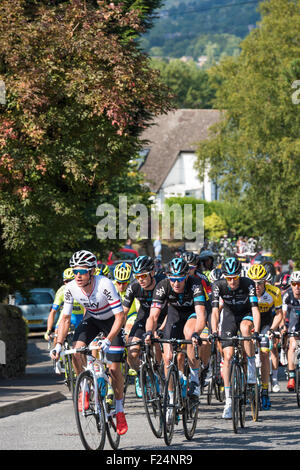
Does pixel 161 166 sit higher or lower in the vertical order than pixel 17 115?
higher

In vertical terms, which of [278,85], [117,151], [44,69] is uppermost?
[278,85]

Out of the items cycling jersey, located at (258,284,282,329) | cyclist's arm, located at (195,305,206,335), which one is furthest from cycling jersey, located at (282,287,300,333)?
cyclist's arm, located at (195,305,206,335)

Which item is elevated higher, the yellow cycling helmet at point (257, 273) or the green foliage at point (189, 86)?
the green foliage at point (189, 86)

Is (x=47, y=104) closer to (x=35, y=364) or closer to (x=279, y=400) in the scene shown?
(x=279, y=400)

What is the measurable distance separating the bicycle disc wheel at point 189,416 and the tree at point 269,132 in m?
29.5

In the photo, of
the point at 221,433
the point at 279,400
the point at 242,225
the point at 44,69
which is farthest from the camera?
the point at 242,225

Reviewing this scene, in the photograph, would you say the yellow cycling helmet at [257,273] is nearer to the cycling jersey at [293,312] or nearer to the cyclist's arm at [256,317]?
the cycling jersey at [293,312]

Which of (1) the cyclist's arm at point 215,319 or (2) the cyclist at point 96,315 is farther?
(1) the cyclist's arm at point 215,319

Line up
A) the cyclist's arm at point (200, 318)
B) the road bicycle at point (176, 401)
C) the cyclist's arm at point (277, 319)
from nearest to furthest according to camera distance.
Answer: the road bicycle at point (176, 401), the cyclist's arm at point (200, 318), the cyclist's arm at point (277, 319)

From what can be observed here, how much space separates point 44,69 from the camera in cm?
1652

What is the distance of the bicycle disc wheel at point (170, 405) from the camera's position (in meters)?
9.88

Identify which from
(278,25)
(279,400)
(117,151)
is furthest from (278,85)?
(279,400)

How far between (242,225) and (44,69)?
47.5 m

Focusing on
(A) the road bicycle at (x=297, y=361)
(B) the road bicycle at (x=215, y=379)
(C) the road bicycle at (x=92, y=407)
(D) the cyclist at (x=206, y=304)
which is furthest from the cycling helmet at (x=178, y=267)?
(A) the road bicycle at (x=297, y=361)
